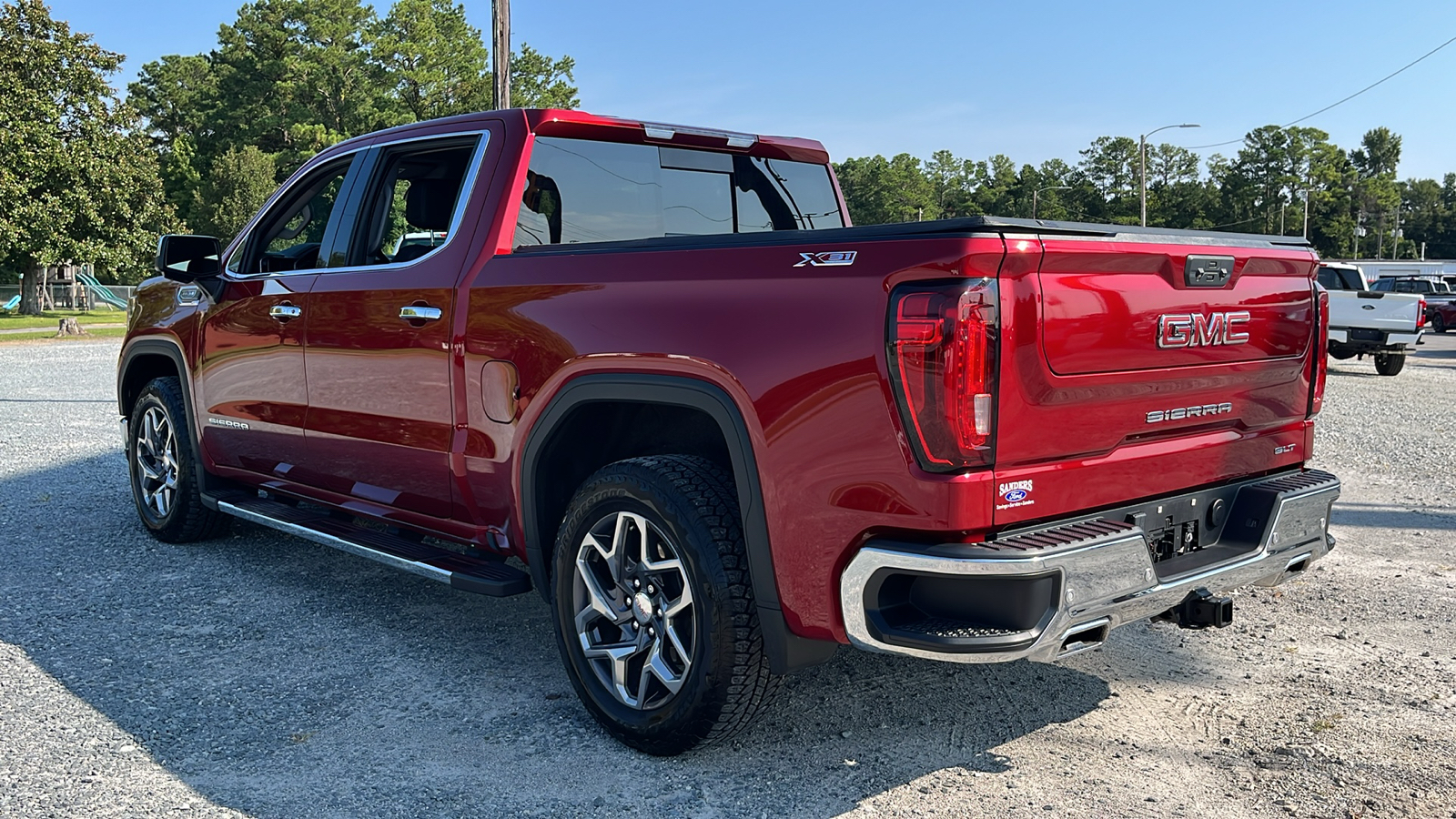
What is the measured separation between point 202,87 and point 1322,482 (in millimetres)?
75772

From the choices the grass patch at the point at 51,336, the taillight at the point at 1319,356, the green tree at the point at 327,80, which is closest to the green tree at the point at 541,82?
the green tree at the point at 327,80

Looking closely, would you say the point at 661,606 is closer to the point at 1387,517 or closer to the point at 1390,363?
the point at 1387,517

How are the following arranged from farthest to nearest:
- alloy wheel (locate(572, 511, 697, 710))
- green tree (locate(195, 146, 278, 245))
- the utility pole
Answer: green tree (locate(195, 146, 278, 245)) → the utility pole → alloy wheel (locate(572, 511, 697, 710))

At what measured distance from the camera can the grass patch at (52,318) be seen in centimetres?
3416

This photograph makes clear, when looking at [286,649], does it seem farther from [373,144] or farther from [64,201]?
[64,201]

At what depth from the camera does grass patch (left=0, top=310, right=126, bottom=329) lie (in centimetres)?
3416

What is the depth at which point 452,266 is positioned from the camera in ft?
13.6

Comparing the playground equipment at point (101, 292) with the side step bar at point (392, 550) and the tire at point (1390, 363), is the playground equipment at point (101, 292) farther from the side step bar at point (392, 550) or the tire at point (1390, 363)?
the side step bar at point (392, 550)

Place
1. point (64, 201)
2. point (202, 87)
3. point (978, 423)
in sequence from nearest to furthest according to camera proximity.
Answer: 1. point (978, 423)
2. point (64, 201)
3. point (202, 87)

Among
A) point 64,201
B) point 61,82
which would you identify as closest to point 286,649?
point 64,201

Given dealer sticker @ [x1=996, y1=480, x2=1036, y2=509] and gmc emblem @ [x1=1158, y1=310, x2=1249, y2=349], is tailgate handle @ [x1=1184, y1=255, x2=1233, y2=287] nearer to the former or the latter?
gmc emblem @ [x1=1158, y1=310, x2=1249, y2=349]

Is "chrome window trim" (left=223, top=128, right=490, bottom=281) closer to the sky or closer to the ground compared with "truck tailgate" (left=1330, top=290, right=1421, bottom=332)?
closer to the sky

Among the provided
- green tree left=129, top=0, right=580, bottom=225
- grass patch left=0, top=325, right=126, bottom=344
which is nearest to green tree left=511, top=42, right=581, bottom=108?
green tree left=129, top=0, right=580, bottom=225

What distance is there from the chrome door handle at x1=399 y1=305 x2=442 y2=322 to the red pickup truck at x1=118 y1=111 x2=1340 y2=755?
20mm
